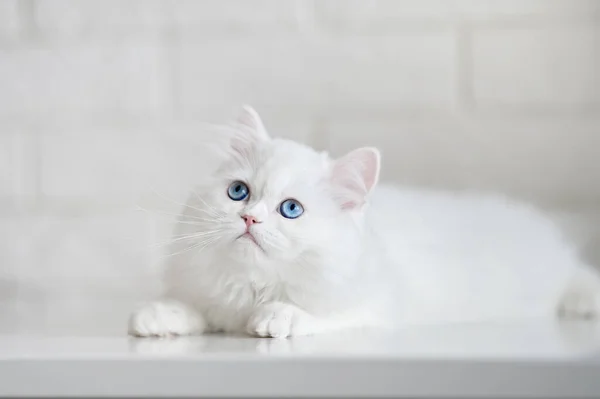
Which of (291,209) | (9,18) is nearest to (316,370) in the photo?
(291,209)

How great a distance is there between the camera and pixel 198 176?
178 centimetres

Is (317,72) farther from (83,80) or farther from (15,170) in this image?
(15,170)

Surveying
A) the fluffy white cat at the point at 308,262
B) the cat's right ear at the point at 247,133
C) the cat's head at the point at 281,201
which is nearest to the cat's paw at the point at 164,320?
the fluffy white cat at the point at 308,262

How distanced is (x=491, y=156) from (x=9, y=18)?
116 centimetres

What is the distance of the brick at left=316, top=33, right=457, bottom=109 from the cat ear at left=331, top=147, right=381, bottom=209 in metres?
0.55

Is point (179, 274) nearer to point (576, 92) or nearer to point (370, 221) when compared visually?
point (370, 221)

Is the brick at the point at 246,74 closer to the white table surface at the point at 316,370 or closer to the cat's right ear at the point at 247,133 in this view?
the cat's right ear at the point at 247,133

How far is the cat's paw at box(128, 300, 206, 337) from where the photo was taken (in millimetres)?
1104

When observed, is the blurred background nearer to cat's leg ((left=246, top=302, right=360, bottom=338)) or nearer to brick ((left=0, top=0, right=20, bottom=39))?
brick ((left=0, top=0, right=20, bottom=39))

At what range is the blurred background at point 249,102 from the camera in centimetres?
171

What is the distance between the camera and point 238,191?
47.0 inches

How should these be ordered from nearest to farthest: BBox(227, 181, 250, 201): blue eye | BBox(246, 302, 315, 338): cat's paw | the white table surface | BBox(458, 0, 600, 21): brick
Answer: the white table surface
BBox(246, 302, 315, 338): cat's paw
BBox(227, 181, 250, 201): blue eye
BBox(458, 0, 600, 21): brick

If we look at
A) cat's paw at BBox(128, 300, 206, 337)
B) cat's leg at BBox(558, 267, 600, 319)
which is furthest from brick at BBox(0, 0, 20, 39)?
cat's leg at BBox(558, 267, 600, 319)

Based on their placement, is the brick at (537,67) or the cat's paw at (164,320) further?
the brick at (537,67)
